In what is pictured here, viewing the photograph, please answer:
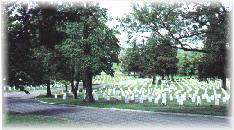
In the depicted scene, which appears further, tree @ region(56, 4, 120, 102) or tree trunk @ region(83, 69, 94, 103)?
tree trunk @ region(83, 69, 94, 103)

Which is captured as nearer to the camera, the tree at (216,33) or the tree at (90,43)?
the tree at (216,33)

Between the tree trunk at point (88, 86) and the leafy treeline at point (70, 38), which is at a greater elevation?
the leafy treeline at point (70, 38)

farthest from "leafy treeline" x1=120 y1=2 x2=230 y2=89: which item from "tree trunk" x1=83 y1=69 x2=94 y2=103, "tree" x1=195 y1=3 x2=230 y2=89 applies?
"tree trunk" x1=83 y1=69 x2=94 y2=103

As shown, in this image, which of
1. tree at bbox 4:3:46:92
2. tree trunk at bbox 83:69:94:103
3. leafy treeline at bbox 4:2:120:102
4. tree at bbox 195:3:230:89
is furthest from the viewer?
tree trunk at bbox 83:69:94:103

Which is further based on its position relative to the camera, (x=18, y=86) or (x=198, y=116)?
(x=18, y=86)

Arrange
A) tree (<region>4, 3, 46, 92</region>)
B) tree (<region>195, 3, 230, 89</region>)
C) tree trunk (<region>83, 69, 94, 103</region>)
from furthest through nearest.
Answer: tree trunk (<region>83, 69, 94, 103</region>), tree (<region>4, 3, 46, 92</region>), tree (<region>195, 3, 230, 89</region>)

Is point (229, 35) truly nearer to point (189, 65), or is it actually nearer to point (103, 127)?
point (189, 65)

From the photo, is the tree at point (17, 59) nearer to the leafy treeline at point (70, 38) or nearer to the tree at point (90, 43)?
the leafy treeline at point (70, 38)

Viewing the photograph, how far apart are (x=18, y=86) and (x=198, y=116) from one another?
416 inches

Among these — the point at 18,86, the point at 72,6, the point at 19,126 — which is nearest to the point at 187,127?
the point at 19,126

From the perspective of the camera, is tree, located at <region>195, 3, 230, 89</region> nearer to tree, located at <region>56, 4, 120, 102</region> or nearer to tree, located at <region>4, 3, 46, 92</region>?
tree, located at <region>4, 3, 46, 92</region>

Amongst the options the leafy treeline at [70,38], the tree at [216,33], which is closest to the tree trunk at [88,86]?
the leafy treeline at [70,38]

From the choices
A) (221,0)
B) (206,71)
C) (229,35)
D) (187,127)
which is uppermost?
(221,0)

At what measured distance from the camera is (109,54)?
35625 millimetres
